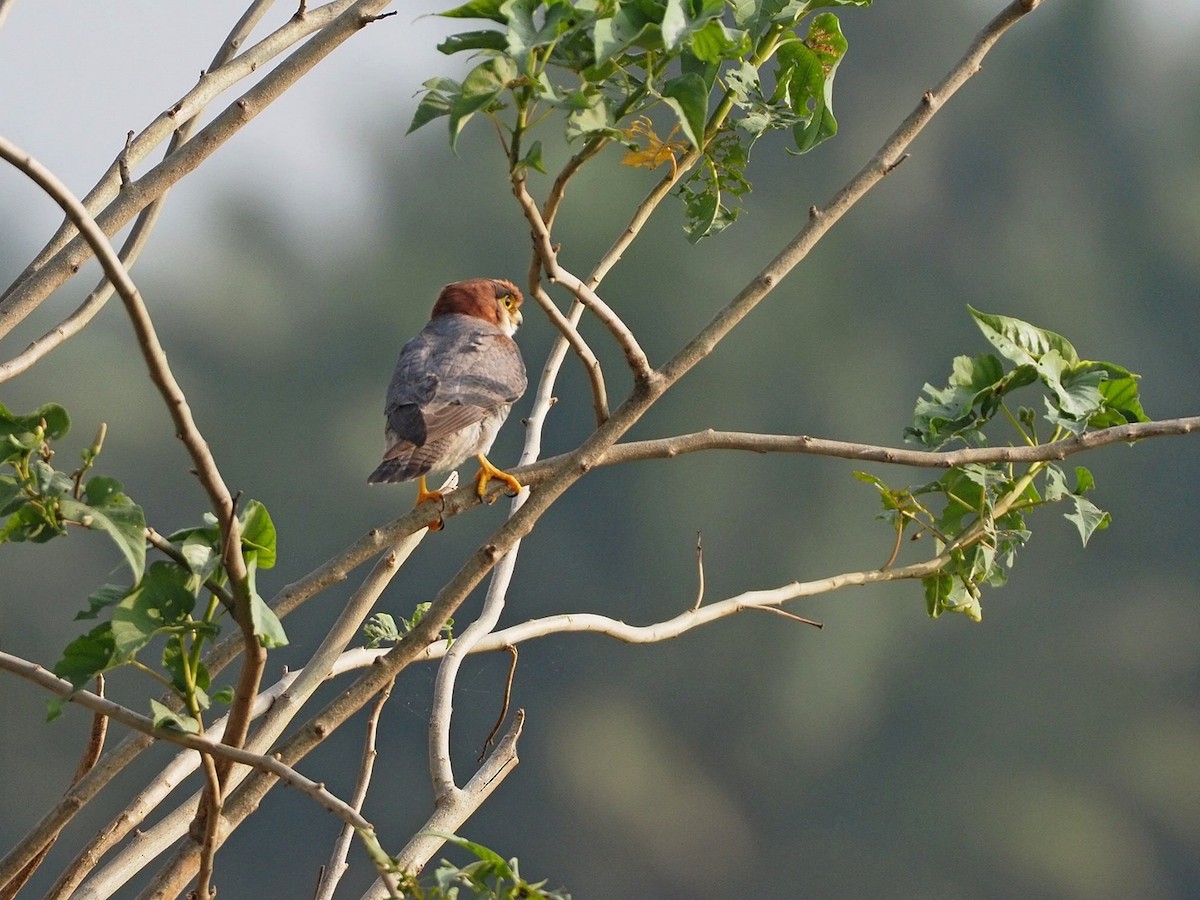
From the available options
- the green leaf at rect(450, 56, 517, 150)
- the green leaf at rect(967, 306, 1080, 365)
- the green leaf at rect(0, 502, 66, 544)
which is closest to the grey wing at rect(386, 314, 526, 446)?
the green leaf at rect(967, 306, 1080, 365)

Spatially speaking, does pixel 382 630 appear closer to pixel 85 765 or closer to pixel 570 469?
pixel 85 765

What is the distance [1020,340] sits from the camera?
5.86 feet

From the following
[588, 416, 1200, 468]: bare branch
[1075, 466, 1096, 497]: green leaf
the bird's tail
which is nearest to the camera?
[588, 416, 1200, 468]: bare branch

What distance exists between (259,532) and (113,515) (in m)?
0.15

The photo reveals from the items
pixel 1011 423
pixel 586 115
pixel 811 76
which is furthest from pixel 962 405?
pixel 586 115

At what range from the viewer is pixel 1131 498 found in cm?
759

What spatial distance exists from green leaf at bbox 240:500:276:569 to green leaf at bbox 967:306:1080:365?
3.32 ft

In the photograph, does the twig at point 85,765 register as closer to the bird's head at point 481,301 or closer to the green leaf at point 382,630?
the green leaf at point 382,630

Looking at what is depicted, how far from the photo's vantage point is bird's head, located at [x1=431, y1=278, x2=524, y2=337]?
3.35 m

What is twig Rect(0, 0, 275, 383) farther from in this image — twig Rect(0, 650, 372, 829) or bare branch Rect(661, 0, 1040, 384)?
bare branch Rect(661, 0, 1040, 384)

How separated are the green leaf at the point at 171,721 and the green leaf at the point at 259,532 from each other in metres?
0.16

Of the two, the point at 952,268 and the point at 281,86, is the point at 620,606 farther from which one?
the point at 281,86

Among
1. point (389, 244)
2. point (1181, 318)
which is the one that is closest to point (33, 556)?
point (389, 244)

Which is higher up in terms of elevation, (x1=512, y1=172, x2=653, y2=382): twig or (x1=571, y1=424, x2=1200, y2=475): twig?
(x1=571, y1=424, x2=1200, y2=475): twig
